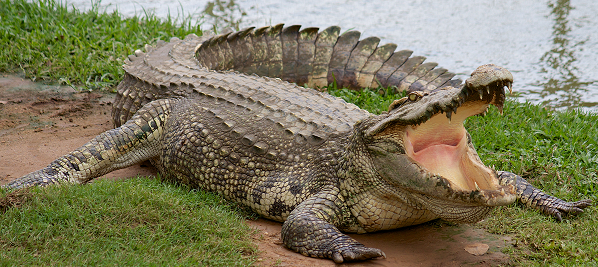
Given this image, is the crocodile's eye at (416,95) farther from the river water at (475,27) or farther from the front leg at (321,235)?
the river water at (475,27)

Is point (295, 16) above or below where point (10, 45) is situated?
above

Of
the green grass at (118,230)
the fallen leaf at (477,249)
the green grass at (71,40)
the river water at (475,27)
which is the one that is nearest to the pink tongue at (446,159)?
the fallen leaf at (477,249)

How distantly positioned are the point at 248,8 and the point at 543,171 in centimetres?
705

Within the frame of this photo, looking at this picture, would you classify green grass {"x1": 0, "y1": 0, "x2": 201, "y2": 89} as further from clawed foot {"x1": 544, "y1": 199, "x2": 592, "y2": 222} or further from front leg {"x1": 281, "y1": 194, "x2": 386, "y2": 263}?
clawed foot {"x1": 544, "y1": 199, "x2": 592, "y2": 222}

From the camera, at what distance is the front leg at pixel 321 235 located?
3.14 meters

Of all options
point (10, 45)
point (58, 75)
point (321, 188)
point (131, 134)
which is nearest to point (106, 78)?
point (58, 75)

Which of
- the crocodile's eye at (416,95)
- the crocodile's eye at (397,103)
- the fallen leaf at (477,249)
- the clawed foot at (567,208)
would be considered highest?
the crocodile's eye at (416,95)

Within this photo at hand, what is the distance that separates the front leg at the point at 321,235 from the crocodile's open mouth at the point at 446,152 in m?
0.63

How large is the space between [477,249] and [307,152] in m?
1.31

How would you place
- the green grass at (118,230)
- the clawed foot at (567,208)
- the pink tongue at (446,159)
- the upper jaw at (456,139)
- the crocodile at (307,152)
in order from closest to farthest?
the upper jaw at (456,139)
the green grass at (118,230)
the crocodile at (307,152)
the pink tongue at (446,159)
the clawed foot at (567,208)

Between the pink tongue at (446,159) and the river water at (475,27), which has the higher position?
the river water at (475,27)

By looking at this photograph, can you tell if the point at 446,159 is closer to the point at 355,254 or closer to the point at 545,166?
the point at 355,254

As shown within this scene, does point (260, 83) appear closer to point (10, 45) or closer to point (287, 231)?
point (287, 231)

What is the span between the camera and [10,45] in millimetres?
6805
